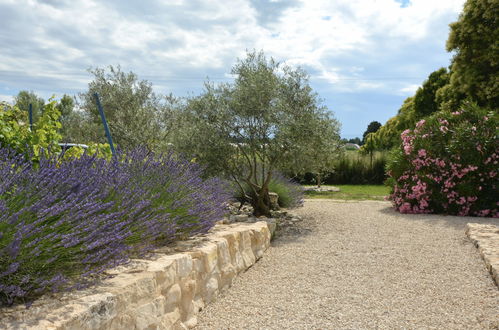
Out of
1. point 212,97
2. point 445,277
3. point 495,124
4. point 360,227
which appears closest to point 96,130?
point 212,97

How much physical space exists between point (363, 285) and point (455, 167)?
4.77 meters

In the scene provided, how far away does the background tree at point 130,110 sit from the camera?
10.2 m

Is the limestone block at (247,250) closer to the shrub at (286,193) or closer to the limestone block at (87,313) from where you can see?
the limestone block at (87,313)

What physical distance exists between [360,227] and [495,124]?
3473 millimetres

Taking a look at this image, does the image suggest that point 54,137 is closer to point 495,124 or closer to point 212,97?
point 212,97

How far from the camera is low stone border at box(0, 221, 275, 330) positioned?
6.41ft

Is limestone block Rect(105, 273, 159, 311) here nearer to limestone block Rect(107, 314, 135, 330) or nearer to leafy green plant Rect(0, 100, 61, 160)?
limestone block Rect(107, 314, 135, 330)

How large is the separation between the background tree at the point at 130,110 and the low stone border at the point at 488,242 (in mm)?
6470

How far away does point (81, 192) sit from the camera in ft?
8.36

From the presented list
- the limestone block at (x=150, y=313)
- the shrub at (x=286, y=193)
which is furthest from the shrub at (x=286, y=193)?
the limestone block at (x=150, y=313)

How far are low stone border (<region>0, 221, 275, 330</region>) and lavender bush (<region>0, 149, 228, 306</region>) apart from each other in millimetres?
110

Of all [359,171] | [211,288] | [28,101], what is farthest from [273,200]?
[28,101]

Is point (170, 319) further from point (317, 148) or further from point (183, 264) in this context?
point (317, 148)

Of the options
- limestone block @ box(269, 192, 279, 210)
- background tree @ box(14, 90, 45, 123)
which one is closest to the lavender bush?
limestone block @ box(269, 192, 279, 210)
